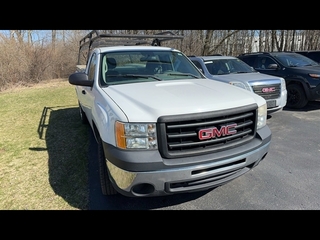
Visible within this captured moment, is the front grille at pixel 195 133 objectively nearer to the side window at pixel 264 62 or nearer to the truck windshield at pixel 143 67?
the truck windshield at pixel 143 67

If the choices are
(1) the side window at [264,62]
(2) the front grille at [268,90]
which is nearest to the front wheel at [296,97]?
(1) the side window at [264,62]

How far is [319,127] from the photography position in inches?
201

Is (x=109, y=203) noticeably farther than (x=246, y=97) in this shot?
Yes

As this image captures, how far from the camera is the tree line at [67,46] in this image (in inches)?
583

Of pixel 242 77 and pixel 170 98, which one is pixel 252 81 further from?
pixel 170 98

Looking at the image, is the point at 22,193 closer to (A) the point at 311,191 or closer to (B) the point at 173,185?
(B) the point at 173,185

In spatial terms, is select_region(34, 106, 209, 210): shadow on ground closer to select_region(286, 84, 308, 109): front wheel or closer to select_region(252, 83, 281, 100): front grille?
select_region(252, 83, 281, 100): front grille

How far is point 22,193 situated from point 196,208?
2.31 metres

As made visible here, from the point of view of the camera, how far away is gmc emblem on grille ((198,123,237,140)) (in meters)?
2.16

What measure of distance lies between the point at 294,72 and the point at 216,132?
5962mm

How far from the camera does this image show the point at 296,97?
267 inches

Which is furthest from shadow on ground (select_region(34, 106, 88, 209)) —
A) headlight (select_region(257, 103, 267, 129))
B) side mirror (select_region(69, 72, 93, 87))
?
headlight (select_region(257, 103, 267, 129))

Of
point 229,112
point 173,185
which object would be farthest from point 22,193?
point 229,112

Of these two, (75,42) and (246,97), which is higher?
(75,42)
